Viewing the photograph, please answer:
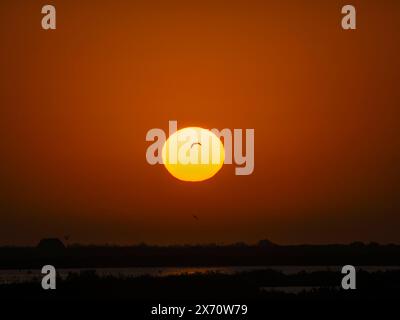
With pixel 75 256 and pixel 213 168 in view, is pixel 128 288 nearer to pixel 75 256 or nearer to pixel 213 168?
pixel 213 168

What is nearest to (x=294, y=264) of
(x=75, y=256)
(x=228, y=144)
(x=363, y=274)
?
(x=75, y=256)

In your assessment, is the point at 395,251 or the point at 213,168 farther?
the point at 395,251

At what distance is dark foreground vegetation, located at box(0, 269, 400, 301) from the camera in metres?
21.6

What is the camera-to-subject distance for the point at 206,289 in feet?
83.2

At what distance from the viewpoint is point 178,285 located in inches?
1034

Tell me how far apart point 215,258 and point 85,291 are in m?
25.2

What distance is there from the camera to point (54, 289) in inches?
900

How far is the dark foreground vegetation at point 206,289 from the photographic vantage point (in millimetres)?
21578

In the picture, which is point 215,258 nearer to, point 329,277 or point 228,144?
point 329,277
